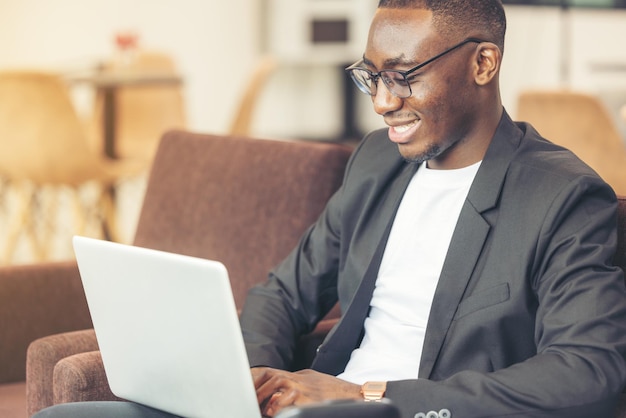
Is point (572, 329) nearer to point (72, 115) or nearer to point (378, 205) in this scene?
point (378, 205)

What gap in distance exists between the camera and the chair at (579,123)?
14.3ft

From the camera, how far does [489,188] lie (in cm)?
178

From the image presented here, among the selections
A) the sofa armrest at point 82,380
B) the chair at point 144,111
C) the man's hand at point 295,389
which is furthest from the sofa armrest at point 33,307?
the chair at point 144,111

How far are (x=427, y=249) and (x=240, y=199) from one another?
766mm

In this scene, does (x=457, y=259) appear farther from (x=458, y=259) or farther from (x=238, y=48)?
(x=238, y=48)

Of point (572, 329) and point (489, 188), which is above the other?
point (489, 188)

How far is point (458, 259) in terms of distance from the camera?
1768mm

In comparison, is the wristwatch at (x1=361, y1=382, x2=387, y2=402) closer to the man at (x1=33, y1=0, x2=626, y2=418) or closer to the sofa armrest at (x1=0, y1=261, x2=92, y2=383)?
the man at (x1=33, y1=0, x2=626, y2=418)

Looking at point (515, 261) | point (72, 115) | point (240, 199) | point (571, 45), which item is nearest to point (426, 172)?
point (515, 261)

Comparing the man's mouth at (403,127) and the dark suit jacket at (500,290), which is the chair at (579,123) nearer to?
the dark suit jacket at (500,290)

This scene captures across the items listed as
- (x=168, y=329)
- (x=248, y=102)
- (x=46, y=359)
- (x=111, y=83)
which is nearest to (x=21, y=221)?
(x=111, y=83)

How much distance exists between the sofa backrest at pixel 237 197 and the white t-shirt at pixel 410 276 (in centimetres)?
50

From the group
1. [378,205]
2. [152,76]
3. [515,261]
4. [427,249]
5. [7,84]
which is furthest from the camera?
[152,76]

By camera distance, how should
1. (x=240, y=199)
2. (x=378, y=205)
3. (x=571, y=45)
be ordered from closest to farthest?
1. (x=378, y=205)
2. (x=240, y=199)
3. (x=571, y=45)
